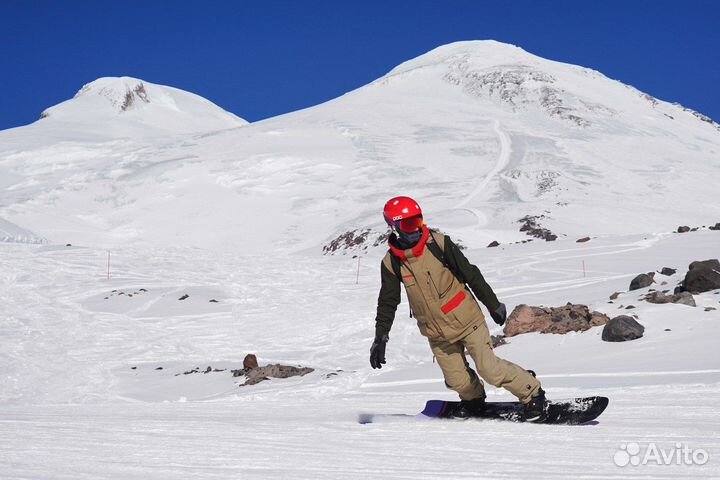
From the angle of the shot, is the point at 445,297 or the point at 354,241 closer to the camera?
the point at 445,297

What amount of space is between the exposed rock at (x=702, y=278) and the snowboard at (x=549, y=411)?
896 cm

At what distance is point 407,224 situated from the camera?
17.0 feet

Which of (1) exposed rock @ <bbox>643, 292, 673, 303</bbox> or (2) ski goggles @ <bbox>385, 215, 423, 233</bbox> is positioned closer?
(2) ski goggles @ <bbox>385, 215, 423, 233</bbox>

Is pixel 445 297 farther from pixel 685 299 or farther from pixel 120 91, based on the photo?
pixel 120 91

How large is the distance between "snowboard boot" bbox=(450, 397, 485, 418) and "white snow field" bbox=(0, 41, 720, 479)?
0.22m

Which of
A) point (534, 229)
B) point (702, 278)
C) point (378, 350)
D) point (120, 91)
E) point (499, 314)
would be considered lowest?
point (378, 350)

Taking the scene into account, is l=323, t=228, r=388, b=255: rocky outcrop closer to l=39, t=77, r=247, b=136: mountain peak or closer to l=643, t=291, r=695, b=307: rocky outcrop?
l=643, t=291, r=695, b=307: rocky outcrop

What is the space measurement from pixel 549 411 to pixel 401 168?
163ft

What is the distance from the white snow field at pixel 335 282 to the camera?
4.31 metres

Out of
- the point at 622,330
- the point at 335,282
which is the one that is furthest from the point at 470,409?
the point at 335,282

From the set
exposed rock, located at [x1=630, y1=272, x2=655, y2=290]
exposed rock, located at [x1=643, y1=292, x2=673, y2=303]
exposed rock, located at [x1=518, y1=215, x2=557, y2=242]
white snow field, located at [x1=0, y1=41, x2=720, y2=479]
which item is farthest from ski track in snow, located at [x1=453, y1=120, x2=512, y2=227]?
exposed rock, located at [x1=643, y1=292, x2=673, y2=303]

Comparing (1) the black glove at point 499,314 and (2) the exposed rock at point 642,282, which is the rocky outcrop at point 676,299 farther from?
(1) the black glove at point 499,314

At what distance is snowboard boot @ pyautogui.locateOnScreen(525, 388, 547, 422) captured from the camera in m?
5.34

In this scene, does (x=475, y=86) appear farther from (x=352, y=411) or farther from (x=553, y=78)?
(x=352, y=411)
